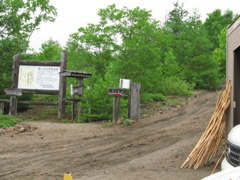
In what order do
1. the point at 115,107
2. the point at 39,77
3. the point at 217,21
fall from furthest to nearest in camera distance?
the point at 217,21 → the point at 39,77 → the point at 115,107

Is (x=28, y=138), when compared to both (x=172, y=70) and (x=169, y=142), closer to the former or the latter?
(x=169, y=142)

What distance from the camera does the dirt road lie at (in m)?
5.87

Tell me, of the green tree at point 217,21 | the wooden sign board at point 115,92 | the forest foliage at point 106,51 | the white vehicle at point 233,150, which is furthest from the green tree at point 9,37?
the green tree at point 217,21

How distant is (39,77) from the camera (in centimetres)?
1574

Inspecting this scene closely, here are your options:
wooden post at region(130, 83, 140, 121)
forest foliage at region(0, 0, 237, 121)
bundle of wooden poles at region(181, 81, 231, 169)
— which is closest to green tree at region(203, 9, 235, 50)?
forest foliage at region(0, 0, 237, 121)

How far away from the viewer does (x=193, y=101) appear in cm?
1856

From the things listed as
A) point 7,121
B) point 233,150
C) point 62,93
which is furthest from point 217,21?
point 233,150

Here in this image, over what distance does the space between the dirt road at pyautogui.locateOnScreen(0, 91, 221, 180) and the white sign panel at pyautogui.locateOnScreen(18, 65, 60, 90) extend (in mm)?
3673

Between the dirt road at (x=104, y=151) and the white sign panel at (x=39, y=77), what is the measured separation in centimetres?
367

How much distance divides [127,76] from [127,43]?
1.67 metres

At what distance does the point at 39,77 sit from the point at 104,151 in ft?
29.5

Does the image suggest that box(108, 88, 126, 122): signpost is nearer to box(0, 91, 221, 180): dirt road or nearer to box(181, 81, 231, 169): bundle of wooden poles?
box(0, 91, 221, 180): dirt road

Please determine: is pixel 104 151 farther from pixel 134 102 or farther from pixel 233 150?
pixel 134 102

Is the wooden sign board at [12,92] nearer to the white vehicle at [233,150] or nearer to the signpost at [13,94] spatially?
the signpost at [13,94]
